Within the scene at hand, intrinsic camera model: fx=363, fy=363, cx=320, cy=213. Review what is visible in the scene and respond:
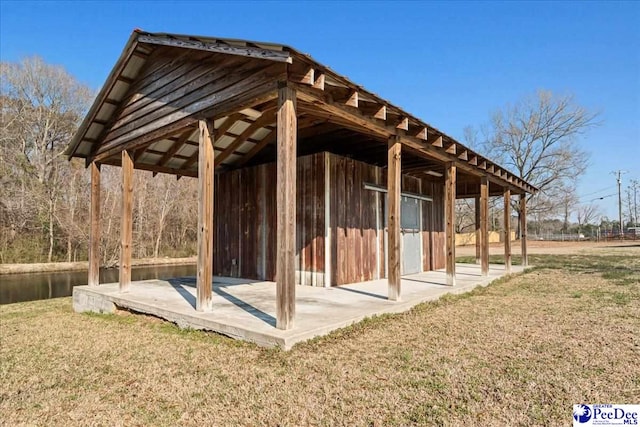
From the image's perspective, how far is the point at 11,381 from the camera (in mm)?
2994

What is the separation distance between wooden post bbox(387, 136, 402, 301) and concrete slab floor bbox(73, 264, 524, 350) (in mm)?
265

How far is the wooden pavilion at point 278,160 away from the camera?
3.91 m

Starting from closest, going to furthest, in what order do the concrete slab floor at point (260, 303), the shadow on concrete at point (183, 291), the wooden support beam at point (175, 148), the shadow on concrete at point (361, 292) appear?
the concrete slab floor at point (260, 303) → the shadow on concrete at point (183, 291) → the shadow on concrete at point (361, 292) → the wooden support beam at point (175, 148)

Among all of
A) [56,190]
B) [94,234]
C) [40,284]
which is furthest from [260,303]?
[56,190]

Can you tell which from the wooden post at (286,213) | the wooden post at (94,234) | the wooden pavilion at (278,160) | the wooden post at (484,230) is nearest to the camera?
the wooden post at (286,213)

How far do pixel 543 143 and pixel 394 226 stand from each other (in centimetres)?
2867

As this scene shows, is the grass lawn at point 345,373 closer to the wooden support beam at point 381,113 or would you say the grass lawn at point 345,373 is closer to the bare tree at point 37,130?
the wooden support beam at point 381,113

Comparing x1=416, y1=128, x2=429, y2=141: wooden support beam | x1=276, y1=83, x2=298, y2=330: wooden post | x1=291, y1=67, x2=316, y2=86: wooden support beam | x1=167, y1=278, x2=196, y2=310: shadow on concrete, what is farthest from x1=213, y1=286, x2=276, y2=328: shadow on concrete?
x1=416, y1=128, x2=429, y2=141: wooden support beam

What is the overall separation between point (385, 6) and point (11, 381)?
9.48 metres

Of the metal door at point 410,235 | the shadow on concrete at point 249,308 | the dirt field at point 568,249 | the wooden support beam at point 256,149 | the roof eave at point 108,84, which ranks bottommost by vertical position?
the dirt field at point 568,249

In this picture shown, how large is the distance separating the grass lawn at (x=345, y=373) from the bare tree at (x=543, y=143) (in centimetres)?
2702

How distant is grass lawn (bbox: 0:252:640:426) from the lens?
2.27m

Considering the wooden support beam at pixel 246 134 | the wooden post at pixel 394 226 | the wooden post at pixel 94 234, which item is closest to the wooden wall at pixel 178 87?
the wooden post at pixel 94 234

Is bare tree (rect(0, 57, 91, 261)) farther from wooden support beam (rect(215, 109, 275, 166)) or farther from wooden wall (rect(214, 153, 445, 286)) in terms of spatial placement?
wooden support beam (rect(215, 109, 275, 166))
